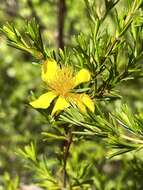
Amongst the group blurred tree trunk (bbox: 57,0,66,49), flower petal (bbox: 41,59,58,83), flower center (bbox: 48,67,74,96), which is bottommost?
blurred tree trunk (bbox: 57,0,66,49)

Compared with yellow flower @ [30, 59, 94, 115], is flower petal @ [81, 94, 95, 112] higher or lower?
lower

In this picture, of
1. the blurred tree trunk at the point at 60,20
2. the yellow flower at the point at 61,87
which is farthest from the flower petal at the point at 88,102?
the blurred tree trunk at the point at 60,20

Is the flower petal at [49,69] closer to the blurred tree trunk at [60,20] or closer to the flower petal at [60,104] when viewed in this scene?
the flower petal at [60,104]

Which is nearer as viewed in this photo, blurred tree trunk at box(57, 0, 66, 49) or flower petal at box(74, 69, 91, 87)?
flower petal at box(74, 69, 91, 87)

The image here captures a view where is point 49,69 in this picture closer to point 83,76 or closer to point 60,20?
point 83,76

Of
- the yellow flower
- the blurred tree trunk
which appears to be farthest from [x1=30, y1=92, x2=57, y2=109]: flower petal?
the blurred tree trunk

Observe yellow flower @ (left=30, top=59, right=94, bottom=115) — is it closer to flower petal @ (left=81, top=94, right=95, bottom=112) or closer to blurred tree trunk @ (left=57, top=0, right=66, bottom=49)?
flower petal @ (left=81, top=94, right=95, bottom=112)

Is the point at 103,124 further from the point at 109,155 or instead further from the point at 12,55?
the point at 12,55

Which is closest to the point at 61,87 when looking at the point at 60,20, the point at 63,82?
the point at 63,82
